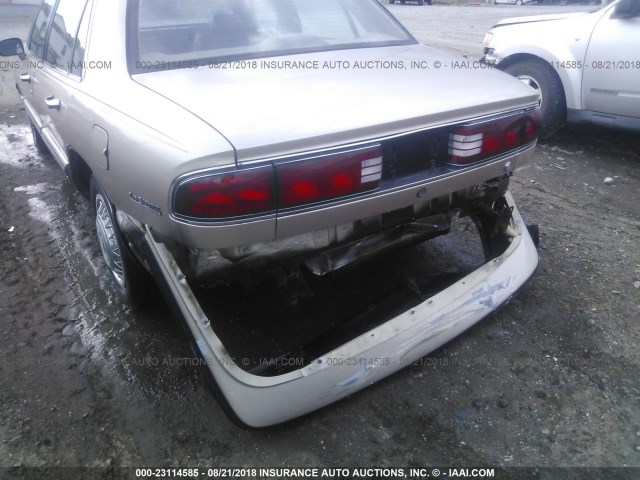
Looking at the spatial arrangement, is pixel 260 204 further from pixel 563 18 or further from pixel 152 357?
pixel 563 18

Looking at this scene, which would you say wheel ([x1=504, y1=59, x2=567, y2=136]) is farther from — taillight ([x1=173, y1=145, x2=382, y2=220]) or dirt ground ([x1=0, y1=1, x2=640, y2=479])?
taillight ([x1=173, y1=145, x2=382, y2=220])

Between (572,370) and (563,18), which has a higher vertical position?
(563,18)

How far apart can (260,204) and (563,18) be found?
4.77 meters

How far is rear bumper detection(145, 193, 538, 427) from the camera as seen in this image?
1830mm

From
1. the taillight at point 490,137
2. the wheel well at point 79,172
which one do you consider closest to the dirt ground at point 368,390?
the wheel well at point 79,172

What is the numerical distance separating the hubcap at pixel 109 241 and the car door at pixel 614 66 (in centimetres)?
433

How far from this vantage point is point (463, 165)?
204 centimetres

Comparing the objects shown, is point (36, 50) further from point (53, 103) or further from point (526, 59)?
point (526, 59)

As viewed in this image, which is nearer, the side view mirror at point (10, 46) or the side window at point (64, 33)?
the side window at point (64, 33)

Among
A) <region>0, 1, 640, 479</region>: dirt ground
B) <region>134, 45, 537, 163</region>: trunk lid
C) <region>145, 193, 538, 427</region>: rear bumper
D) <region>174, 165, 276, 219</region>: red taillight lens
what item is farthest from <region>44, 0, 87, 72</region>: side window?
<region>174, 165, 276, 219</region>: red taillight lens

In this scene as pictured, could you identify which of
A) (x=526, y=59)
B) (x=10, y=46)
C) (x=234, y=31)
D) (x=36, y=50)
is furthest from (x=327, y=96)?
(x=526, y=59)

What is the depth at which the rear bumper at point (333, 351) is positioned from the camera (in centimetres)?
183

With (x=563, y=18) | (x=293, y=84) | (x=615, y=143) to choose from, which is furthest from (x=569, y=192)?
(x=293, y=84)

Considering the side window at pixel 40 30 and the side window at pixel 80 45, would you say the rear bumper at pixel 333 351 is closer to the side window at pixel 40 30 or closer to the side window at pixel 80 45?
the side window at pixel 80 45
